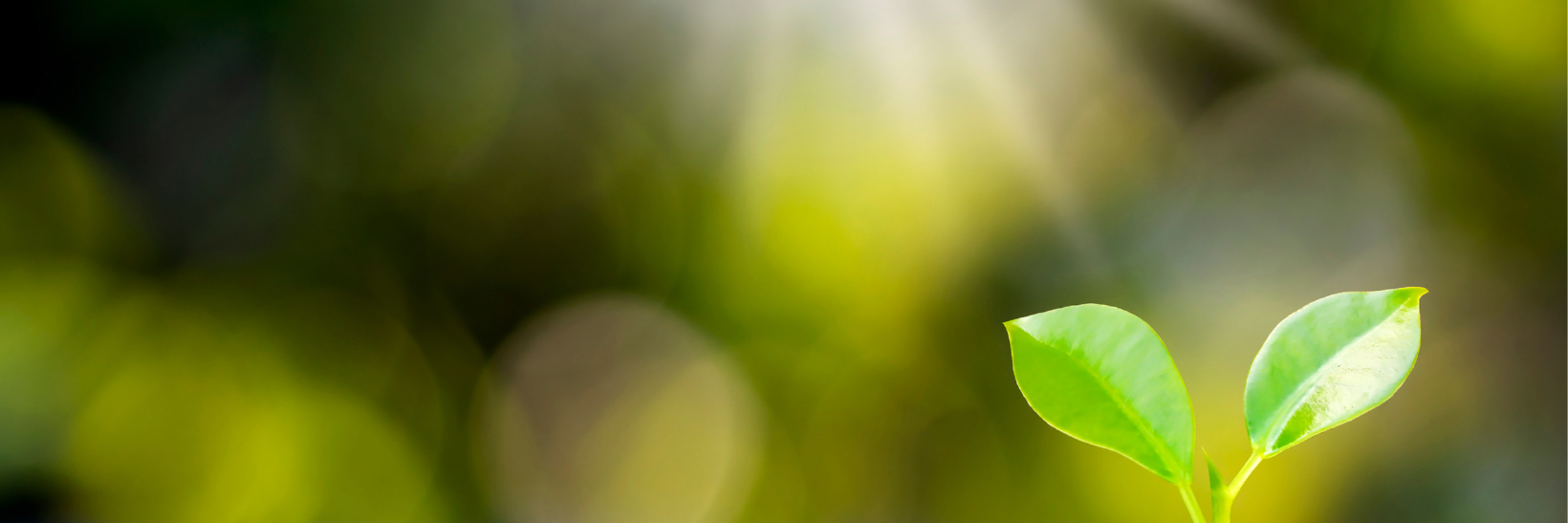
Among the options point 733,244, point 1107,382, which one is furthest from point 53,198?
point 1107,382

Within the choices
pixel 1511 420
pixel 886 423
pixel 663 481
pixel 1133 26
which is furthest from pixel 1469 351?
pixel 663 481

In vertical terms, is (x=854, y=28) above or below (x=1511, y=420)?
above

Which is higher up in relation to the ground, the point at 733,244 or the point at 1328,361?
the point at 1328,361

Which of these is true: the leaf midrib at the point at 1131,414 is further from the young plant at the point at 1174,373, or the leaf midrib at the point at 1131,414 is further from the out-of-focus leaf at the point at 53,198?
the out-of-focus leaf at the point at 53,198

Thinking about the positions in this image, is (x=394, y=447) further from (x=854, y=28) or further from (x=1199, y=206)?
(x=1199, y=206)

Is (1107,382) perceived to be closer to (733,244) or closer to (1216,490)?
(1216,490)

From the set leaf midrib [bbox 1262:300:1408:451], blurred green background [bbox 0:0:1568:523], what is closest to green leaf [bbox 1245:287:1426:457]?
leaf midrib [bbox 1262:300:1408:451]

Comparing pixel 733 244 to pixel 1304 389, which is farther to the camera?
pixel 733 244
